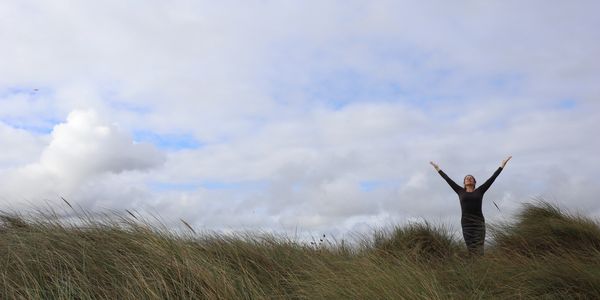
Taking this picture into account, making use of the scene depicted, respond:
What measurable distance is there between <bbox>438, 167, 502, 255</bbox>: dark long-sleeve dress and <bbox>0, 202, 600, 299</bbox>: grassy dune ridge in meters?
2.06

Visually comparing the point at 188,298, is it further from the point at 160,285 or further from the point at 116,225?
the point at 116,225

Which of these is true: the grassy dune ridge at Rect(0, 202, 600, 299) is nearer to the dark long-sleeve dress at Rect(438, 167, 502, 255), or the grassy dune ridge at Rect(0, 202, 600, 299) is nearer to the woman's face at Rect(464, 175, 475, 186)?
the dark long-sleeve dress at Rect(438, 167, 502, 255)

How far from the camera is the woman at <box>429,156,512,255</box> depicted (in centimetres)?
927

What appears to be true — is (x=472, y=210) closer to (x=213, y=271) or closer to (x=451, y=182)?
(x=451, y=182)

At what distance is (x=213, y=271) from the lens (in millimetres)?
5340

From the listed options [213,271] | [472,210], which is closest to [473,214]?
[472,210]

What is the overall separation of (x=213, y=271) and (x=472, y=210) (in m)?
5.91

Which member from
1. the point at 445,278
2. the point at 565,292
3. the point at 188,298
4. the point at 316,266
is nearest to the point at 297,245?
the point at 316,266

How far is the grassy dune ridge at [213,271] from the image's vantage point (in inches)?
193

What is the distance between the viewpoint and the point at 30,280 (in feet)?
16.6

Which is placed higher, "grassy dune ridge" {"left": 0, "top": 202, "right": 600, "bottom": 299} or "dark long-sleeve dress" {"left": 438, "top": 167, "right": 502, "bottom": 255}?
"dark long-sleeve dress" {"left": 438, "top": 167, "right": 502, "bottom": 255}

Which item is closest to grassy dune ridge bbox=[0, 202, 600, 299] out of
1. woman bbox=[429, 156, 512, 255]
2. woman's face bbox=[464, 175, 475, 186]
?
woman bbox=[429, 156, 512, 255]

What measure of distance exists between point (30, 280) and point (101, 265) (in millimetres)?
646

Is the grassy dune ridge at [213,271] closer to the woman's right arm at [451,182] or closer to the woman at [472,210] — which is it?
the woman at [472,210]
